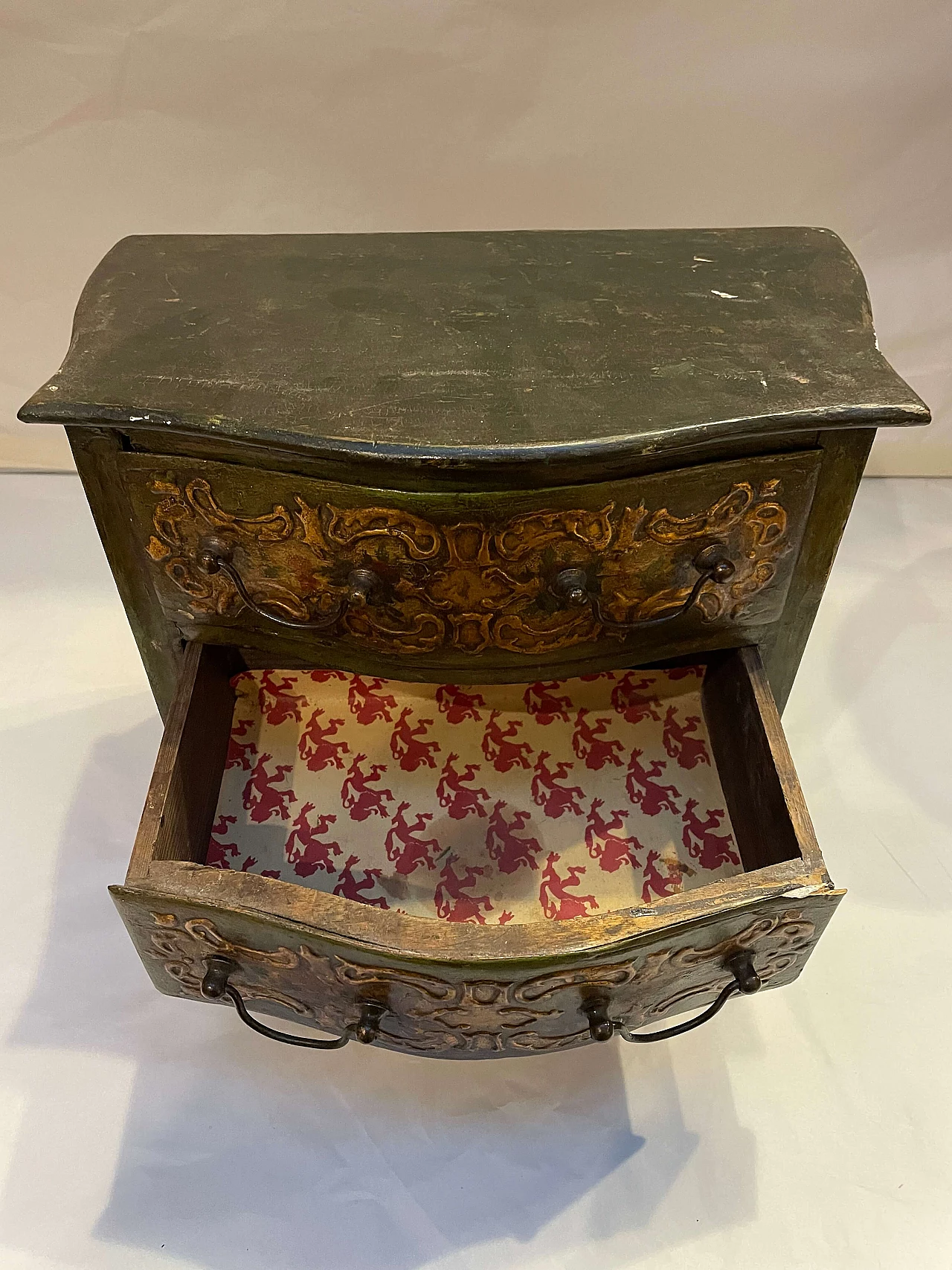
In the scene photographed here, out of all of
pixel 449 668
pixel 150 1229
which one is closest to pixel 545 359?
pixel 449 668

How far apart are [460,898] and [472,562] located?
15.6 inches

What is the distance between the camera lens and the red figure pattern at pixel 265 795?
43.2 inches

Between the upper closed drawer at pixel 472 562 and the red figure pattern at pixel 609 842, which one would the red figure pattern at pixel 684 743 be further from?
the upper closed drawer at pixel 472 562

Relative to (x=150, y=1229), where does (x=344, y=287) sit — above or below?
above

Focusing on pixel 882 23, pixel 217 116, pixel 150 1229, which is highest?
pixel 882 23

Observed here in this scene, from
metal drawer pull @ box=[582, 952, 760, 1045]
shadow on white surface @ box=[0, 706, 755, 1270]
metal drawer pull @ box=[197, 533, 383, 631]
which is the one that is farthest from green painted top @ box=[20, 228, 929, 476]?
shadow on white surface @ box=[0, 706, 755, 1270]

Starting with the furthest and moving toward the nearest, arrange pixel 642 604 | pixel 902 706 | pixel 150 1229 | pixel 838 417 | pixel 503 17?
pixel 902 706 → pixel 503 17 → pixel 150 1229 → pixel 642 604 → pixel 838 417

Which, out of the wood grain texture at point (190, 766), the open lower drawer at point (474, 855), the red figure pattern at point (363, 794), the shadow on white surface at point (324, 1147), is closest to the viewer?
the open lower drawer at point (474, 855)

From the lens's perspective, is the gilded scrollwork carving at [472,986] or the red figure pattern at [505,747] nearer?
the gilded scrollwork carving at [472,986]

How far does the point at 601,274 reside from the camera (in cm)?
94

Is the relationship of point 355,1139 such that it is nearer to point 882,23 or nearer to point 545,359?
point 545,359

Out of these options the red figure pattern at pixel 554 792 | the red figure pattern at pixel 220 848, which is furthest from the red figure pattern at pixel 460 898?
the red figure pattern at pixel 220 848

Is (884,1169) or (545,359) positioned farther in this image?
(884,1169)

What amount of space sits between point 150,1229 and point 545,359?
35.8 inches
